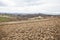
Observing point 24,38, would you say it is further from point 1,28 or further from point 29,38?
point 1,28

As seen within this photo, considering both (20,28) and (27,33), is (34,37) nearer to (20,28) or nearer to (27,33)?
(27,33)

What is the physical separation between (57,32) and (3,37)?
4.34 meters

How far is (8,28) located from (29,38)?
245cm

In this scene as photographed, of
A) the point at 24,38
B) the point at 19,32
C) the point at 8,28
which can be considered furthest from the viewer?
the point at 8,28

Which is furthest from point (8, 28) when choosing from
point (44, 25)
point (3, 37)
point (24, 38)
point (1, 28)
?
point (44, 25)

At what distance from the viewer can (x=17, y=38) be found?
10.3 metres

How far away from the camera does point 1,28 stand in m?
12.0

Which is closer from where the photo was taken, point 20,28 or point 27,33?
point 27,33

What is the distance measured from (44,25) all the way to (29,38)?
245 cm

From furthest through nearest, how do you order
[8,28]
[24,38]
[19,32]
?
[8,28]
[19,32]
[24,38]

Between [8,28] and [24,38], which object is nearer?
[24,38]

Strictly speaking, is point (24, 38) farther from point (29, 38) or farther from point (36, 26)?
point (36, 26)

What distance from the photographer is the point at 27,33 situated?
10875mm

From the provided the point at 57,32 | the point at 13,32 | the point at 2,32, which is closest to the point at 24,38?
the point at 13,32
